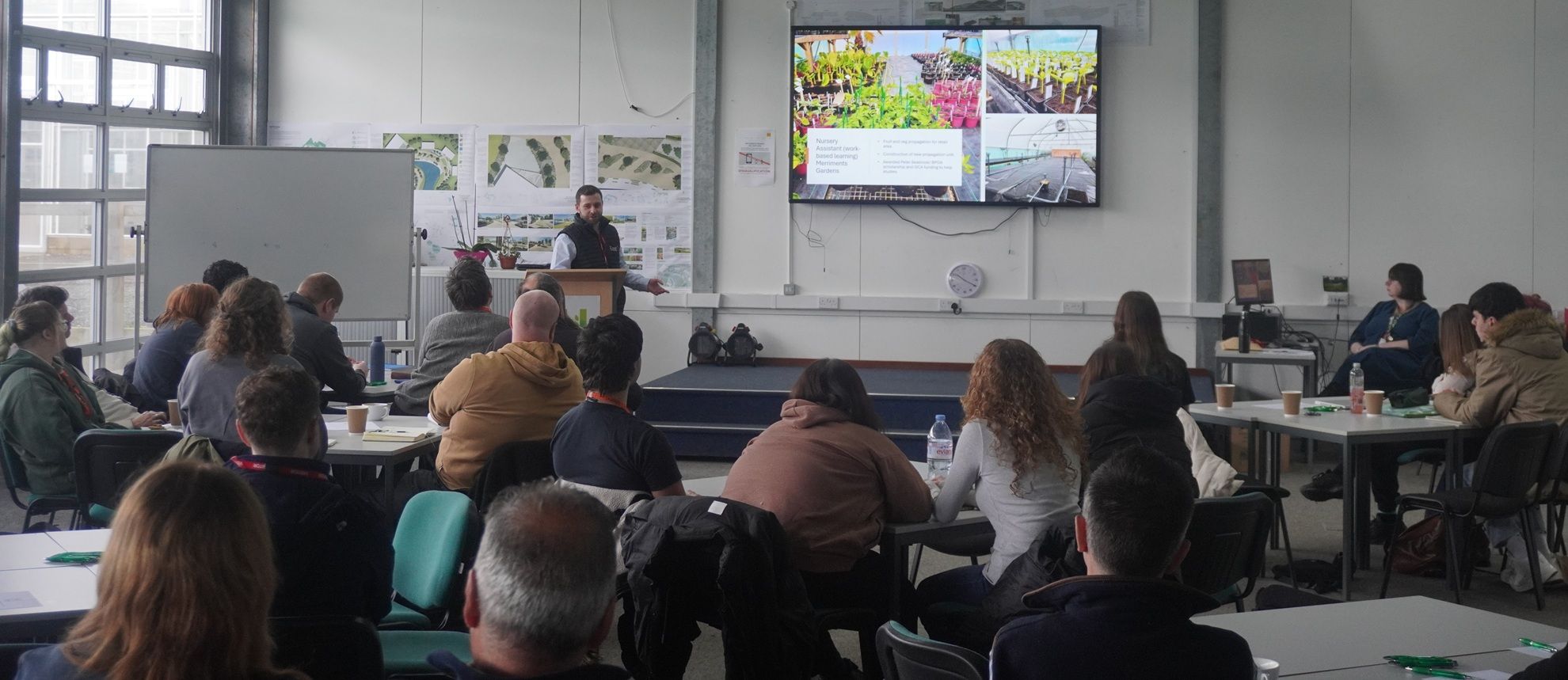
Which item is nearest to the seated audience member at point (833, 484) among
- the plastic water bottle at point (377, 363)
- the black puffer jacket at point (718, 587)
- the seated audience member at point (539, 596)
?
the black puffer jacket at point (718, 587)

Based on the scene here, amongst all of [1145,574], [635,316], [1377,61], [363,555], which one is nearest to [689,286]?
[635,316]

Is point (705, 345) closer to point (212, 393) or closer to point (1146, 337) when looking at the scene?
point (1146, 337)

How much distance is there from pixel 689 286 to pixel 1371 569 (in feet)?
17.5

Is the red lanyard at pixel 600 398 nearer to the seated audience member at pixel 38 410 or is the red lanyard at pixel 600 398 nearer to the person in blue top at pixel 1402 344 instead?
the seated audience member at pixel 38 410

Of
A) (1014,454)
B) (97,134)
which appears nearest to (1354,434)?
→ (1014,454)

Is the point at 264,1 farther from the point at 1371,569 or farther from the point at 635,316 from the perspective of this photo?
the point at 1371,569

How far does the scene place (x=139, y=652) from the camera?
5.41ft

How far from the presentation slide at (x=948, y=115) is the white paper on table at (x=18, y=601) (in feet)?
23.3

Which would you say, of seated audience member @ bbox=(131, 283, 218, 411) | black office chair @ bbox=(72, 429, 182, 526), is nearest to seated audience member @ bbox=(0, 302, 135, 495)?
black office chair @ bbox=(72, 429, 182, 526)

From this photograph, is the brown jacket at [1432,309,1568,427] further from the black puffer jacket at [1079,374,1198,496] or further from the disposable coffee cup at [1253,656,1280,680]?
the disposable coffee cup at [1253,656,1280,680]

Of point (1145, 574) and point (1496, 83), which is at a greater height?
point (1496, 83)

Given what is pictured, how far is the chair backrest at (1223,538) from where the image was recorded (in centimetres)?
345

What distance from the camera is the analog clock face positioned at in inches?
370

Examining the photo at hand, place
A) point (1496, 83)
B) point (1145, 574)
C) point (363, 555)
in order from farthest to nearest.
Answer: point (1496, 83)
point (363, 555)
point (1145, 574)
